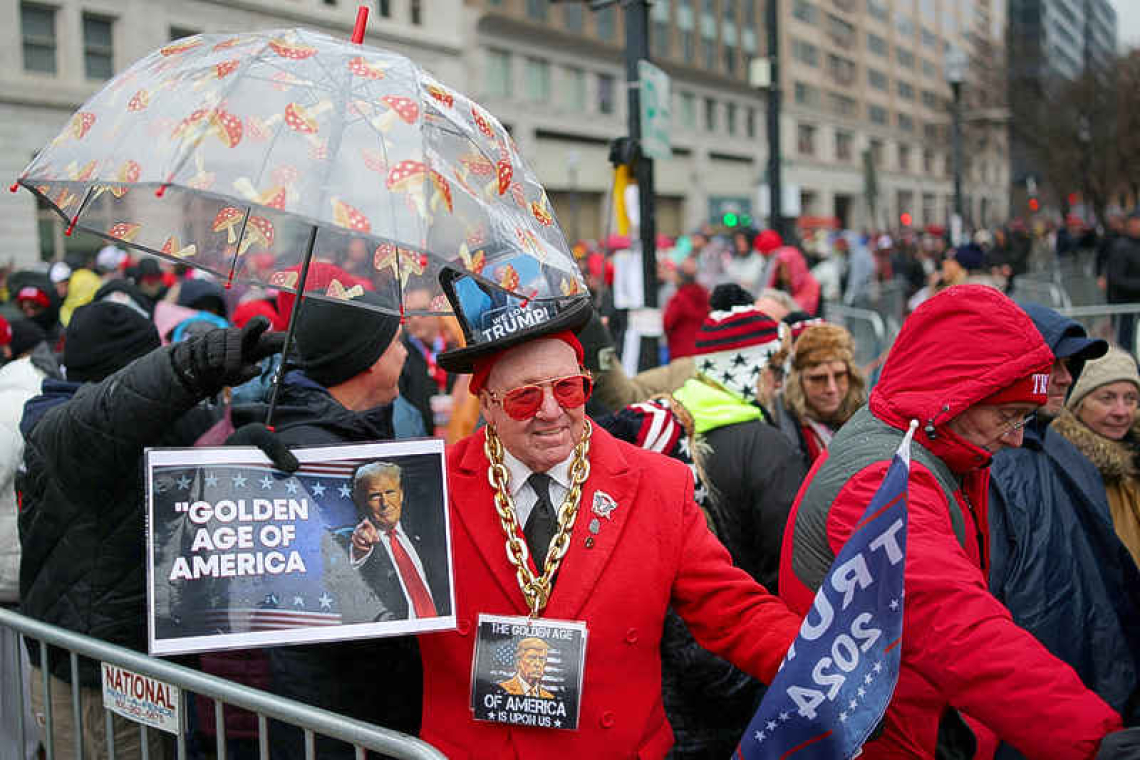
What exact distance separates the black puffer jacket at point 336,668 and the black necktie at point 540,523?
45cm

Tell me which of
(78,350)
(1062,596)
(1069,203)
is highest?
(1069,203)

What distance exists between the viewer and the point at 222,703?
230 centimetres

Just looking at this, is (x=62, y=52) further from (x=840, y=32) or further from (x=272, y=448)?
(x=840, y=32)

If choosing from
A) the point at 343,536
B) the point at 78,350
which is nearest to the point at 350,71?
the point at 343,536

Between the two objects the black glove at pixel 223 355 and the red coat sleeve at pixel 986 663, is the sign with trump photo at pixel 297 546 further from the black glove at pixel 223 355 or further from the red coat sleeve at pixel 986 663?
the red coat sleeve at pixel 986 663

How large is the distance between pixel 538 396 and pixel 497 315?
0.21 meters

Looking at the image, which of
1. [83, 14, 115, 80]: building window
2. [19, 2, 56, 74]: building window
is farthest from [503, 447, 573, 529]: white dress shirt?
[83, 14, 115, 80]: building window

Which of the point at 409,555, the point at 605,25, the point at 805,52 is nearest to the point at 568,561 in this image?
the point at 409,555

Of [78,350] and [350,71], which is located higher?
[350,71]

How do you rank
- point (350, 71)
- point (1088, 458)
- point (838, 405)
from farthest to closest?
point (838, 405), point (1088, 458), point (350, 71)

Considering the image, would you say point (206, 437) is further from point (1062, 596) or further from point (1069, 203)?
point (1069, 203)

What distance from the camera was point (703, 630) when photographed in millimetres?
2451

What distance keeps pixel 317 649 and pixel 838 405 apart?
2.92m

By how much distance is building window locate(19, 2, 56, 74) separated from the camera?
26.5 m
